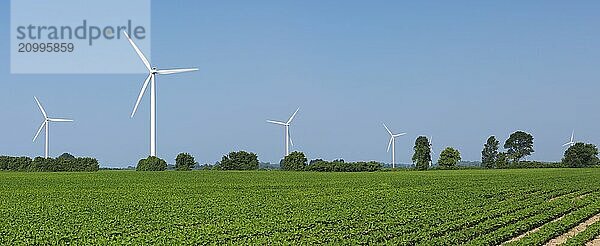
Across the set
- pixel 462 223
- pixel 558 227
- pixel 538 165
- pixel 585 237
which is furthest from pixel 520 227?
pixel 538 165

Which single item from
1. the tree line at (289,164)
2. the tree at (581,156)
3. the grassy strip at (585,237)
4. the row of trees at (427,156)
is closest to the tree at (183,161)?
the tree line at (289,164)

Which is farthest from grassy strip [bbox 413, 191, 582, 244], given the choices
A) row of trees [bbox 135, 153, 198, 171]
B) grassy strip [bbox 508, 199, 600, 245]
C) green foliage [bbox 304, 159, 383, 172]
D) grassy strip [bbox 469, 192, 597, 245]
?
green foliage [bbox 304, 159, 383, 172]

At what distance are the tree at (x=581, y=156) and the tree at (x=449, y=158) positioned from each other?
19.0 meters

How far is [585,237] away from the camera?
73.6ft

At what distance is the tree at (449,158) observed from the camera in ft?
466

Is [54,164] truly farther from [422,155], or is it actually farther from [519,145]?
[519,145]

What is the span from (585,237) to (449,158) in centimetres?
12176

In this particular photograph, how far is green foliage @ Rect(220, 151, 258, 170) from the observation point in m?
128

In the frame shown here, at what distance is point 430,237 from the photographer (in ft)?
72.6

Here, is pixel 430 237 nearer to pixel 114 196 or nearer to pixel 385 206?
pixel 385 206

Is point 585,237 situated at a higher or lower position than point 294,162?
lower

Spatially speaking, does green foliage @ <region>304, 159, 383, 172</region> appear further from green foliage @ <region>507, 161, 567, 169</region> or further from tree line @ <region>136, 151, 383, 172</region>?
green foliage @ <region>507, 161, 567, 169</region>

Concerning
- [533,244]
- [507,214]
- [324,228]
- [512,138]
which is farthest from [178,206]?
[512,138]

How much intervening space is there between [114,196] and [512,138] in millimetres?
137077
